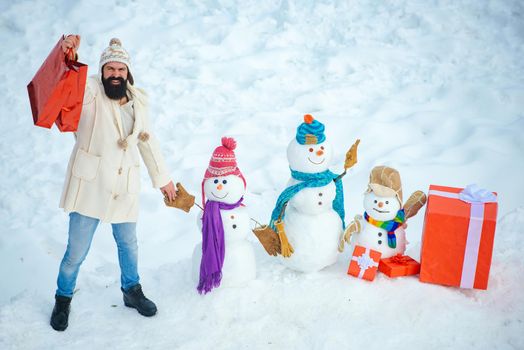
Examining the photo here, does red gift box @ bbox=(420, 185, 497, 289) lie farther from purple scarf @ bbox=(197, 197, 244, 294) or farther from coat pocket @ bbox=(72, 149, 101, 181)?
coat pocket @ bbox=(72, 149, 101, 181)

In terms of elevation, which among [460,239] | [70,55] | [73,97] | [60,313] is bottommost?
[60,313]

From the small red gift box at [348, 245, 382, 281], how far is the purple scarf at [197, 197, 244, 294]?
2.61ft

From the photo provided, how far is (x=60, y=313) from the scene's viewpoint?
3041 mm

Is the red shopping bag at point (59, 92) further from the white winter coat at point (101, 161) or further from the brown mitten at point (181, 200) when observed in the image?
the brown mitten at point (181, 200)

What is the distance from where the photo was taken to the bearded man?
278 centimetres

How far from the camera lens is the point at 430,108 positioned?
18.7 ft

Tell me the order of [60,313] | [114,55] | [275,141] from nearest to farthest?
[114,55] → [60,313] → [275,141]

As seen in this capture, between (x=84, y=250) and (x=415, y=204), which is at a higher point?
(x=415, y=204)

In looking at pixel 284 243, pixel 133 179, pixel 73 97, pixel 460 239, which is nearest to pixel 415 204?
pixel 460 239

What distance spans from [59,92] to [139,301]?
131cm

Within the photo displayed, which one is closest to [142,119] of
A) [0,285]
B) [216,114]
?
[0,285]

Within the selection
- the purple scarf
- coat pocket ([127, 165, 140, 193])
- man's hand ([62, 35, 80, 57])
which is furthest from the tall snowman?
man's hand ([62, 35, 80, 57])

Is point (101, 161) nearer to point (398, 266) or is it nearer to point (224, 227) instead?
point (224, 227)

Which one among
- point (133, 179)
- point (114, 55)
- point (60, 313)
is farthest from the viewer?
point (60, 313)
